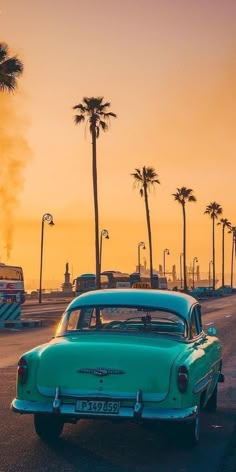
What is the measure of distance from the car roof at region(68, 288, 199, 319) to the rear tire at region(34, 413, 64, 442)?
1.30 meters

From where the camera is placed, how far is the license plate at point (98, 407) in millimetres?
6984

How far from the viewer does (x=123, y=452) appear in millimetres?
7535

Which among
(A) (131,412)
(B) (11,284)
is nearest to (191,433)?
(A) (131,412)

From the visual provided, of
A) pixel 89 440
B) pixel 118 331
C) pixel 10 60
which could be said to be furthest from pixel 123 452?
pixel 10 60

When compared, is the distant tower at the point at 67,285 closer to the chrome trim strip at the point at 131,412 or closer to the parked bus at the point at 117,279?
the parked bus at the point at 117,279

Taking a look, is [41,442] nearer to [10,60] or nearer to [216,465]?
[216,465]

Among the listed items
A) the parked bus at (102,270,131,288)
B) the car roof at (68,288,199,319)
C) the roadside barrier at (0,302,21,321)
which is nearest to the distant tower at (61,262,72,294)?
the parked bus at (102,270,131,288)

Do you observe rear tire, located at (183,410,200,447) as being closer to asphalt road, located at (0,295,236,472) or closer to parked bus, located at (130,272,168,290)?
asphalt road, located at (0,295,236,472)

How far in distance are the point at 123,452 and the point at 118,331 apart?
1.26 m

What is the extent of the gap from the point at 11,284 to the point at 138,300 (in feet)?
137

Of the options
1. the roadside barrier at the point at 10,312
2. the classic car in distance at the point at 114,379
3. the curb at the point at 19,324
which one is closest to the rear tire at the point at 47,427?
the classic car in distance at the point at 114,379

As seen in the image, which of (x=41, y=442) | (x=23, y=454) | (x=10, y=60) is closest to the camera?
(x=23, y=454)

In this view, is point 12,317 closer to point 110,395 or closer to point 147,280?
point 110,395

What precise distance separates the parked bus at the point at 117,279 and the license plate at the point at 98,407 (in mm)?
75800
